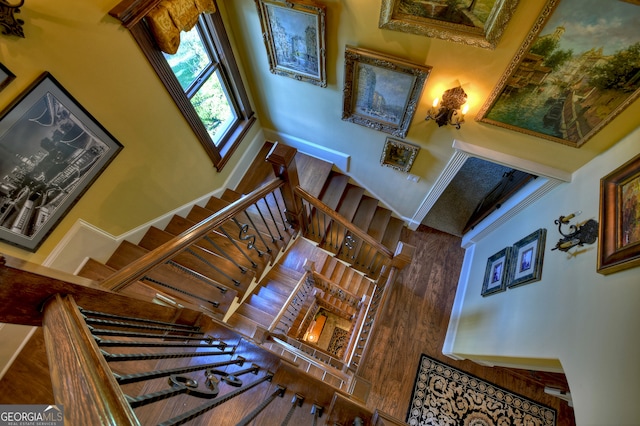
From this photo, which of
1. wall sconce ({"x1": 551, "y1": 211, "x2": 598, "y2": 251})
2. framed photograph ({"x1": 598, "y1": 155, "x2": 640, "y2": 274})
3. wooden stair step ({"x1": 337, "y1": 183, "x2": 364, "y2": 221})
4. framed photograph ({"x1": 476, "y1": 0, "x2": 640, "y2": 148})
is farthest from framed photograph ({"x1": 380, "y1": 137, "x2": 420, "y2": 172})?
framed photograph ({"x1": 598, "y1": 155, "x2": 640, "y2": 274})

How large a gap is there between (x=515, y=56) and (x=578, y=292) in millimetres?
1702

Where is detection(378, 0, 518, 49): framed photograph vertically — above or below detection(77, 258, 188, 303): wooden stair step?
above

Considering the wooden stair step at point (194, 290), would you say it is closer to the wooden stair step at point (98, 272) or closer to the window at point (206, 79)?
the wooden stair step at point (98, 272)

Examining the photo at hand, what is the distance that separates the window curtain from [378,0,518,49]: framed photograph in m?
1.51

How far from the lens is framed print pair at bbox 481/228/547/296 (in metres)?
2.31

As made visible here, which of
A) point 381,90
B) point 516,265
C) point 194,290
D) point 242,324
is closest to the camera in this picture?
point 194,290

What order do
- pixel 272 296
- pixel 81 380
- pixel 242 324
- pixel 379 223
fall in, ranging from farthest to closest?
pixel 379 223 → pixel 272 296 → pixel 242 324 → pixel 81 380

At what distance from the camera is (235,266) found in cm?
257

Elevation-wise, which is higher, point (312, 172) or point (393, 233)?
point (312, 172)

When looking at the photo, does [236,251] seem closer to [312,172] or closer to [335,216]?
[335,216]

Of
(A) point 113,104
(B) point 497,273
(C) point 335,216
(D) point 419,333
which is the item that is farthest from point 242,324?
(B) point 497,273

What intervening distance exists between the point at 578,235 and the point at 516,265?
2.49 ft

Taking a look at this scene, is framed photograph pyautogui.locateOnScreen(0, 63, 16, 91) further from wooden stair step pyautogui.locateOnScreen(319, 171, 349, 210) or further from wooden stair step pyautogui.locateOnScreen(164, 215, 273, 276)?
wooden stair step pyautogui.locateOnScreen(319, 171, 349, 210)

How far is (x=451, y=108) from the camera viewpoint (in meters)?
2.46
